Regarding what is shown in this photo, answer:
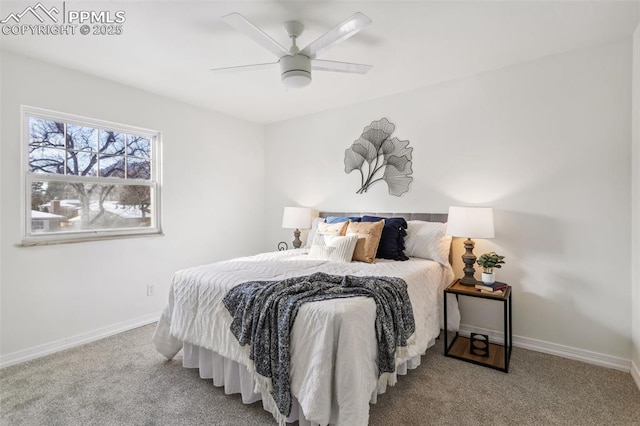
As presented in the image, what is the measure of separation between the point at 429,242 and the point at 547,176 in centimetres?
113

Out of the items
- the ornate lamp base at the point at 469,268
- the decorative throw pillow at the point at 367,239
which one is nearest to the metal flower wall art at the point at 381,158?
the decorative throw pillow at the point at 367,239

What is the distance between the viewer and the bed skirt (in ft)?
5.73

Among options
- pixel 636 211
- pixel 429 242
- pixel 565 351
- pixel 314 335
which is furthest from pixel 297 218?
pixel 636 211

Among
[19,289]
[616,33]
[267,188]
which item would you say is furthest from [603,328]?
[19,289]

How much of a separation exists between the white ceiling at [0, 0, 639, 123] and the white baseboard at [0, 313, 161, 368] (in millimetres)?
2502

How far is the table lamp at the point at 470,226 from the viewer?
8.34 feet

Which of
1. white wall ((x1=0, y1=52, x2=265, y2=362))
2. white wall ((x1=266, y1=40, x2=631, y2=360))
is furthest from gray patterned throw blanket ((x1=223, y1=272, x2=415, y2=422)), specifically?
white wall ((x1=0, y1=52, x2=265, y2=362))

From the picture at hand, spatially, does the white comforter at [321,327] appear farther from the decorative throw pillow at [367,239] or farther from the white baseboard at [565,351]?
the white baseboard at [565,351]

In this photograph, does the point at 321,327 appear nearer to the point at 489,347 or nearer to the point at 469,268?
the point at 469,268

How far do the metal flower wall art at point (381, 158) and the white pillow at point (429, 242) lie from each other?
56 cm

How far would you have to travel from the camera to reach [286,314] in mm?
1606

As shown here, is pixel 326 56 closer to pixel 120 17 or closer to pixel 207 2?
pixel 207 2

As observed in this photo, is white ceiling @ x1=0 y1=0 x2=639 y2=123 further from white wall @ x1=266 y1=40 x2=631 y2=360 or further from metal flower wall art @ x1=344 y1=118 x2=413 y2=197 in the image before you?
metal flower wall art @ x1=344 y1=118 x2=413 y2=197

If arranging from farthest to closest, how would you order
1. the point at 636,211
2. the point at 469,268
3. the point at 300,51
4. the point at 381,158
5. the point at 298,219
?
the point at 298,219
the point at 381,158
the point at 469,268
the point at 636,211
the point at 300,51
